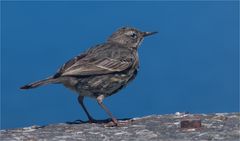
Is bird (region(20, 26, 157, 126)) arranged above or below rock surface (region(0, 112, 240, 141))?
above

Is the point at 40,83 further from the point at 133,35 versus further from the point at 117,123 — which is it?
the point at 133,35

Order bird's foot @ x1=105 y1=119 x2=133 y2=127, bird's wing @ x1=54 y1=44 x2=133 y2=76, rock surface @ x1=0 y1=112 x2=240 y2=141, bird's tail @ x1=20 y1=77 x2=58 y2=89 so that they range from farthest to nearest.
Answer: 1. bird's wing @ x1=54 y1=44 x2=133 y2=76
2. bird's tail @ x1=20 y1=77 x2=58 y2=89
3. bird's foot @ x1=105 y1=119 x2=133 y2=127
4. rock surface @ x1=0 y1=112 x2=240 y2=141

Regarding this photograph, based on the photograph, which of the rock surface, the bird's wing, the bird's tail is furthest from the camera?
the bird's wing

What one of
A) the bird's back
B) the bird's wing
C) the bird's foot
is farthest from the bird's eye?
the bird's foot

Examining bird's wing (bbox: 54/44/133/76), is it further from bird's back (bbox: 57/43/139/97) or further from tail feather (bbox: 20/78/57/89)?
tail feather (bbox: 20/78/57/89)

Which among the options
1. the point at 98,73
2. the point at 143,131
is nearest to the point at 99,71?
the point at 98,73

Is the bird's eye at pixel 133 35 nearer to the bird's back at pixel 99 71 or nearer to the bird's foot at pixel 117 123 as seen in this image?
the bird's back at pixel 99 71

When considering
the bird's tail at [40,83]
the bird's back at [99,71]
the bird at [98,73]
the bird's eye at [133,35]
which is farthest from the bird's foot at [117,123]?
the bird's eye at [133,35]

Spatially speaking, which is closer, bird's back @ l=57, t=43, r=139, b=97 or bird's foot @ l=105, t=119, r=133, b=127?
bird's foot @ l=105, t=119, r=133, b=127
